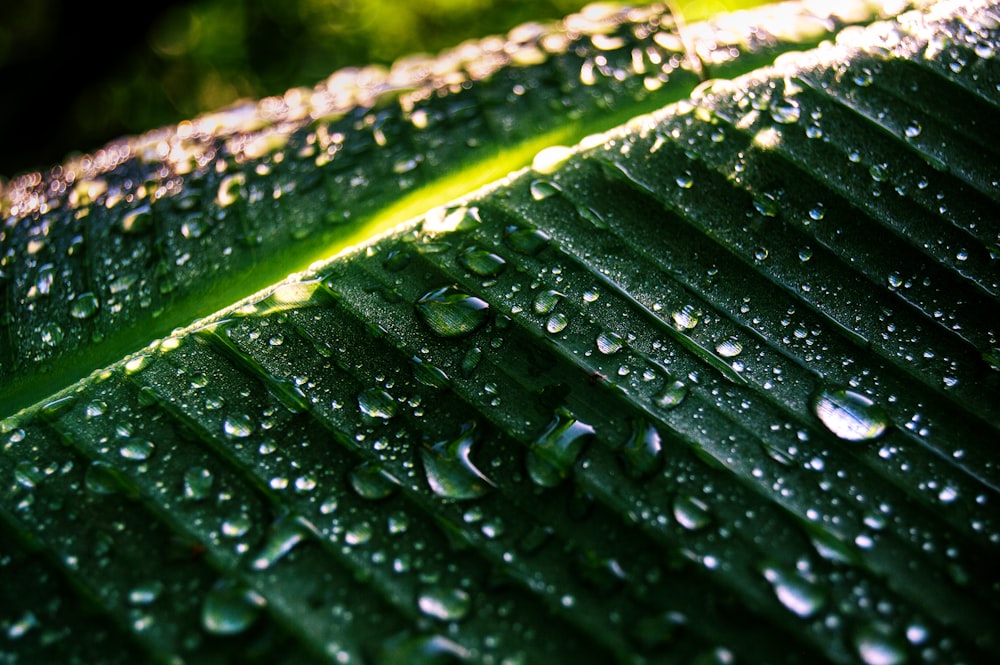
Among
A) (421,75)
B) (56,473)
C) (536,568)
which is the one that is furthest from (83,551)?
(421,75)

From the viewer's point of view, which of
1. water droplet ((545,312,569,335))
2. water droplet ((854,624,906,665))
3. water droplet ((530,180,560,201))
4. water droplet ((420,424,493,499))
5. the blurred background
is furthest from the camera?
the blurred background

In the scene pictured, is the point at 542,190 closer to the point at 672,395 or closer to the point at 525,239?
the point at 525,239

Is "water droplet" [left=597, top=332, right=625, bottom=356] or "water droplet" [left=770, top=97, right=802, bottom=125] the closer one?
"water droplet" [left=597, top=332, right=625, bottom=356]

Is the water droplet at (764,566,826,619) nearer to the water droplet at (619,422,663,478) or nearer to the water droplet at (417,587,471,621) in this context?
the water droplet at (619,422,663,478)

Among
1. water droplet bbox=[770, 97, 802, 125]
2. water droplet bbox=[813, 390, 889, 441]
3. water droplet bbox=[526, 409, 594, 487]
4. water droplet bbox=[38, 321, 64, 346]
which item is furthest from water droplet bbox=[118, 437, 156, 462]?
water droplet bbox=[770, 97, 802, 125]

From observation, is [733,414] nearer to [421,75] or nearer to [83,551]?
[83,551]

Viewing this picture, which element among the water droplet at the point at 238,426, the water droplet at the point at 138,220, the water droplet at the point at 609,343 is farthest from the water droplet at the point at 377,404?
the water droplet at the point at 138,220
